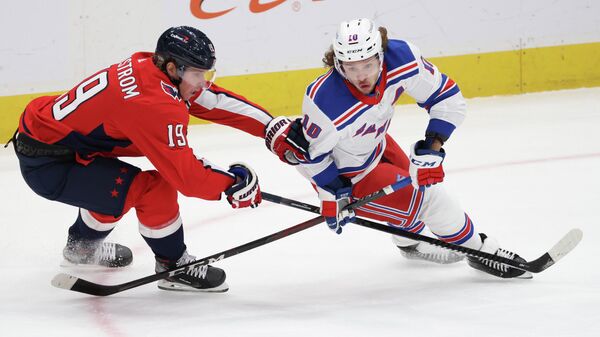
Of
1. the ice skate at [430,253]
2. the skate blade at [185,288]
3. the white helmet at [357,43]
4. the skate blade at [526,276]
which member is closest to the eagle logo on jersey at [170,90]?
the white helmet at [357,43]

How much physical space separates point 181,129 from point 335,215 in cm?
59

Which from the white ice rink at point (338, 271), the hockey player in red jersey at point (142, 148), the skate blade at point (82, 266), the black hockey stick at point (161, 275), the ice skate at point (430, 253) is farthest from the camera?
the skate blade at point (82, 266)

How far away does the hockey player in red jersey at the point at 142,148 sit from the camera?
2.83 metres

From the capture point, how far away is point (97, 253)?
3424 millimetres

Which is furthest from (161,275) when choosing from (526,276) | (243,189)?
(526,276)

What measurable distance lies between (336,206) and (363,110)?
0.34m

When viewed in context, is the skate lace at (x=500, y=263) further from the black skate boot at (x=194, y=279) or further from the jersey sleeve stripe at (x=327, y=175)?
the black skate boot at (x=194, y=279)

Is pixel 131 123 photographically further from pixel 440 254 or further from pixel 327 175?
pixel 440 254

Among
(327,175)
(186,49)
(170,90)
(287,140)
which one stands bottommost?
(327,175)

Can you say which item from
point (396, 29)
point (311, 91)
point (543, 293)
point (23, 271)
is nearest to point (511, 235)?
point (543, 293)

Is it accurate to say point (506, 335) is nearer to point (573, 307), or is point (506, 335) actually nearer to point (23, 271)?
point (573, 307)

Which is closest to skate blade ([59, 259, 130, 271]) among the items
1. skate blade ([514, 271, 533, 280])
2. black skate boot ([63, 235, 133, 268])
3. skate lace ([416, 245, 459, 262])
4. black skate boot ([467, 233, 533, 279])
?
black skate boot ([63, 235, 133, 268])

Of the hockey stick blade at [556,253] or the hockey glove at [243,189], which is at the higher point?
the hockey glove at [243,189]

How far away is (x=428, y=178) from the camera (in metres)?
2.93
